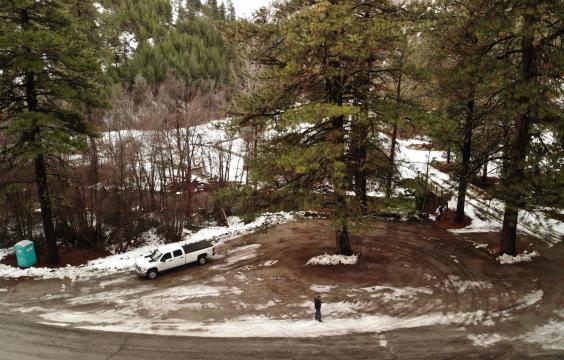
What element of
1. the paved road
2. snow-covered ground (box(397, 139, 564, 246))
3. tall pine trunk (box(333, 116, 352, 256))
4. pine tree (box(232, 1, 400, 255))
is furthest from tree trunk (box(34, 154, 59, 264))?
snow-covered ground (box(397, 139, 564, 246))

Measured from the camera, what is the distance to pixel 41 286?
17766 mm

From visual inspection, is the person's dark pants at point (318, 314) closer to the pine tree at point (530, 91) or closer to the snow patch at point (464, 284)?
the snow patch at point (464, 284)

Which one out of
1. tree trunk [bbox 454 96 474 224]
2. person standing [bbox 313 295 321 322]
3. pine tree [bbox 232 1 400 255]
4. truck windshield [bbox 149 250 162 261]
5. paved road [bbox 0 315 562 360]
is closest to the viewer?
paved road [bbox 0 315 562 360]

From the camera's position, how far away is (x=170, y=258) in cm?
1903

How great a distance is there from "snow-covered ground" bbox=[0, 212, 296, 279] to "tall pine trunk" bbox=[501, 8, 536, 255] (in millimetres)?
9669

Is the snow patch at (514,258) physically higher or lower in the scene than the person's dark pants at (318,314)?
higher

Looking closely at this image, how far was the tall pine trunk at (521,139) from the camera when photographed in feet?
45.9

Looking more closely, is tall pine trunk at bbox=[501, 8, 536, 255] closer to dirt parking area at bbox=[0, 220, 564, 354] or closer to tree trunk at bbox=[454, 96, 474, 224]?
tree trunk at bbox=[454, 96, 474, 224]

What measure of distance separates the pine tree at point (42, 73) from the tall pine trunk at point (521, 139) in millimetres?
17552

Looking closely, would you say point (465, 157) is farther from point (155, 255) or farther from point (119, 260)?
point (119, 260)

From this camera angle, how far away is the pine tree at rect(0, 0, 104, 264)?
53.6 feet

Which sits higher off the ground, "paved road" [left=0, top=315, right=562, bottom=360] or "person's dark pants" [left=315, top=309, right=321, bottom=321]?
"person's dark pants" [left=315, top=309, right=321, bottom=321]

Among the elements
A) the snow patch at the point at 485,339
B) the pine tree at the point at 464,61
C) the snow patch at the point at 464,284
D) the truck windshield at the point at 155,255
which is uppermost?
the pine tree at the point at 464,61

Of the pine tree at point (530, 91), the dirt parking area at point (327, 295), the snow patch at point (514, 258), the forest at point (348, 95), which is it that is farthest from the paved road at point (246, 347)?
the snow patch at point (514, 258)
